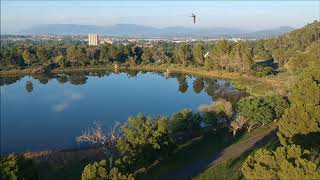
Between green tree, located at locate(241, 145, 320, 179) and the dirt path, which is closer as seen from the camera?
green tree, located at locate(241, 145, 320, 179)

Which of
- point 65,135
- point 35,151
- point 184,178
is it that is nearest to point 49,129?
point 65,135

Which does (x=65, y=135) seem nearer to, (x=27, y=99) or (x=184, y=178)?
(x=184, y=178)

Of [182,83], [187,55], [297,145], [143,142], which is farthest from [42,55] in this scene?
[297,145]

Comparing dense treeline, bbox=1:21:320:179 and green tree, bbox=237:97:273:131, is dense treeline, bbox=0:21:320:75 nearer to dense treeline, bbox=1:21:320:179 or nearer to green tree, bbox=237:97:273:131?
dense treeline, bbox=1:21:320:179

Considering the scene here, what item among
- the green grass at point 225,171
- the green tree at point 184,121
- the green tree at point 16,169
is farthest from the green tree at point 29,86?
the green grass at point 225,171

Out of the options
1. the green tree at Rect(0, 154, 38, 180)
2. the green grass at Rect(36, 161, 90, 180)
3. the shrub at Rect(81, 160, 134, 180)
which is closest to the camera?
the shrub at Rect(81, 160, 134, 180)

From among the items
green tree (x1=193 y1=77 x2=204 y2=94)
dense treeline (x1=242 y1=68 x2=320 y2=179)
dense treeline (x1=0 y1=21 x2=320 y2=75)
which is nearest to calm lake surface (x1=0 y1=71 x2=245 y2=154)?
green tree (x1=193 y1=77 x2=204 y2=94)
